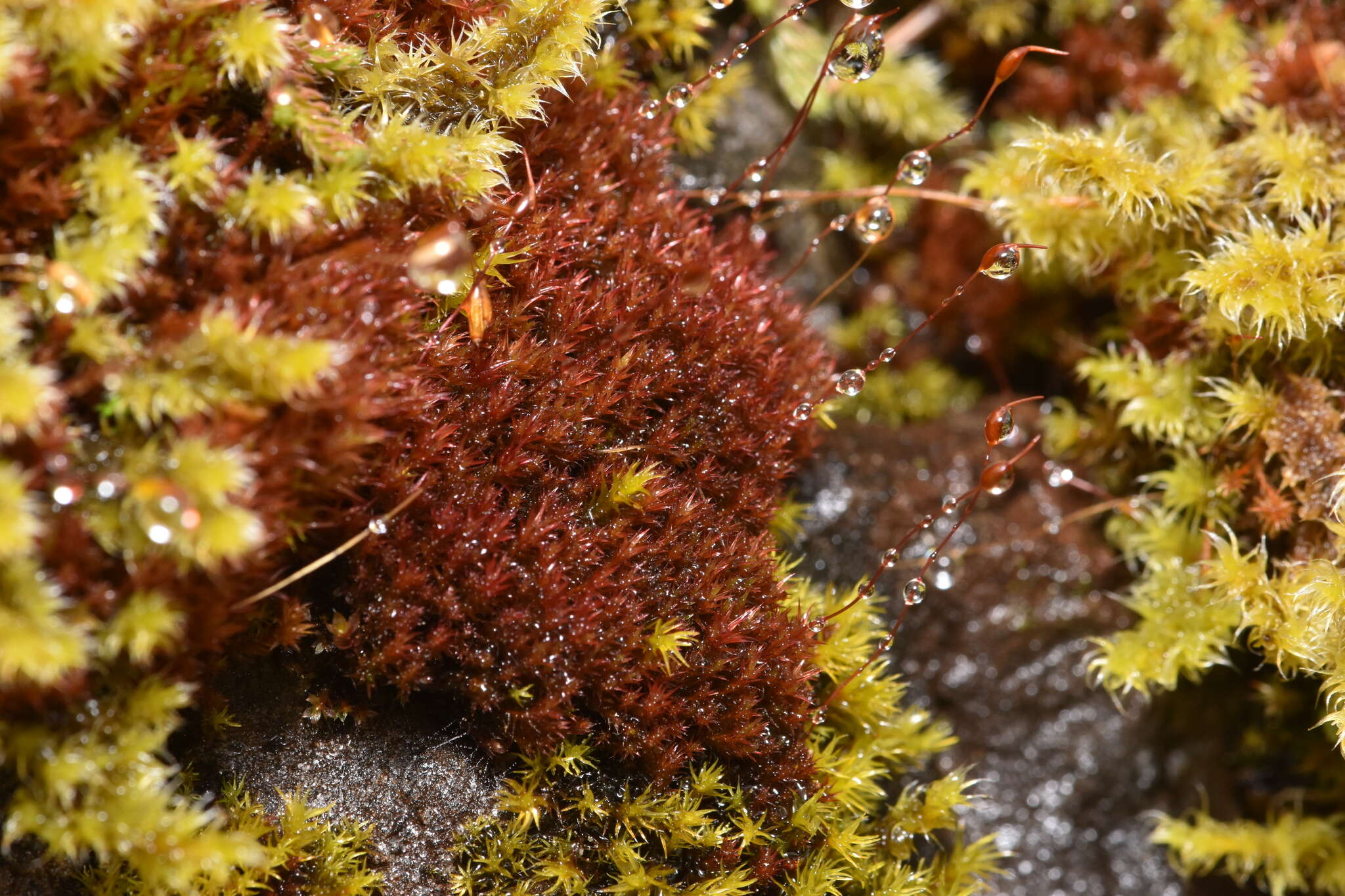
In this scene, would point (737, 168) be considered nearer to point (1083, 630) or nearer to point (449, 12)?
point (449, 12)

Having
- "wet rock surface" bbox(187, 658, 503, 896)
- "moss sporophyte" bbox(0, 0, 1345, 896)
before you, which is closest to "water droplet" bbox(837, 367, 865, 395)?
"moss sporophyte" bbox(0, 0, 1345, 896)

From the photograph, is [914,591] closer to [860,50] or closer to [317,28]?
[860,50]

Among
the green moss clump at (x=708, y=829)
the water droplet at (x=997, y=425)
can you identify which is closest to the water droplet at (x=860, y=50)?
the water droplet at (x=997, y=425)

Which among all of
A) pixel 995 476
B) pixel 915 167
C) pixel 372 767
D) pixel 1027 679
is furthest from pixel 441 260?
pixel 1027 679

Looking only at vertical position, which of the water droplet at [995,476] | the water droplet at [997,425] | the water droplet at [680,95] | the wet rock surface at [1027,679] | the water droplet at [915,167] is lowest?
the wet rock surface at [1027,679]

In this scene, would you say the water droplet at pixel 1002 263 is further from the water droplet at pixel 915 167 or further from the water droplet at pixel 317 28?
the water droplet at pixel 317 28
